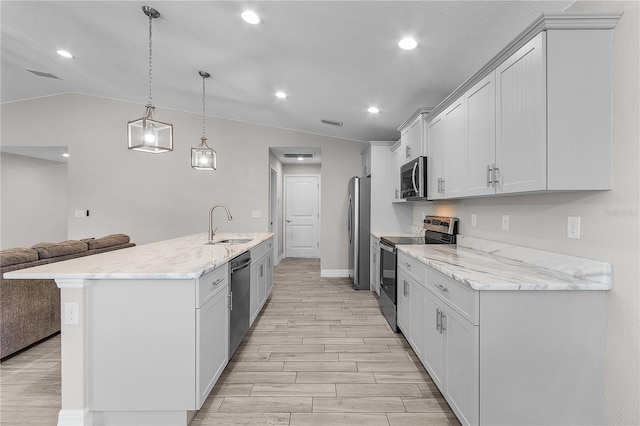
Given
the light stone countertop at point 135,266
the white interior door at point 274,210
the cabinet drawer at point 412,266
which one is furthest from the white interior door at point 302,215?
the light stone countertop at point 135,266

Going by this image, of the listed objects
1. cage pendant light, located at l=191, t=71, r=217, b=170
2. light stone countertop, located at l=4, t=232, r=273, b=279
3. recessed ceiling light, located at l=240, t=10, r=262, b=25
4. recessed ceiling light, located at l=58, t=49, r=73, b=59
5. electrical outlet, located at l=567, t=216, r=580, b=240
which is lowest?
light stone countertop, located at l=4, t=232, r=273, b=279

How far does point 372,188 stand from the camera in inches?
186

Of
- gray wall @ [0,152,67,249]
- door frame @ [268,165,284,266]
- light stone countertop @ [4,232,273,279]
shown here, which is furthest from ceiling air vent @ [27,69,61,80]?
light stone countertop @ [4,232,273,279]

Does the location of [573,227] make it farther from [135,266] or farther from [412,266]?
[135,266]

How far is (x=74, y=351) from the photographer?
1737 mm

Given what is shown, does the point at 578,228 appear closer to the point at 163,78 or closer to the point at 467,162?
the point at 467,162

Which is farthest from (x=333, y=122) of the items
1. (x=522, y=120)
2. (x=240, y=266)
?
(x=522, y=120)

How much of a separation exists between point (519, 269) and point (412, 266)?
863 millimetres

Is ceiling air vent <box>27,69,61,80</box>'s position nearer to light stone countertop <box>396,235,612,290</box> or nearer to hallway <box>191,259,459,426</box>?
hallway <box>191,259,459,426</box>

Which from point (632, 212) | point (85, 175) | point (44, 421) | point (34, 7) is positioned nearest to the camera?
point (632, 212)

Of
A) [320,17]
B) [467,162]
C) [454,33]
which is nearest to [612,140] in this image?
[467,162]

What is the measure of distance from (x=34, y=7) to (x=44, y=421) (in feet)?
11.3

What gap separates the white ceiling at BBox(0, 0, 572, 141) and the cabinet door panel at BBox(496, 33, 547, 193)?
0.43 meters

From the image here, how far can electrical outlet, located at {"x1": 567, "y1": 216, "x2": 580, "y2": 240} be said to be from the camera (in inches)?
65.2
